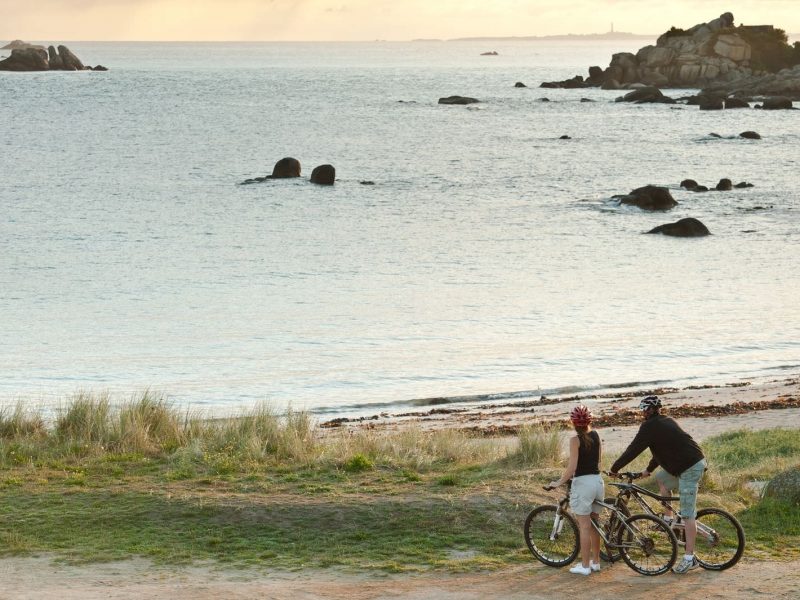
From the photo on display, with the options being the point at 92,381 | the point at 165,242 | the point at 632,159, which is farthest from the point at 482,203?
the point at 92,381

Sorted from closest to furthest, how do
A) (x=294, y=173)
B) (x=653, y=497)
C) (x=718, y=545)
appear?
(x=653, y=497)
(x=718, y=545)
(x=294, y=173)

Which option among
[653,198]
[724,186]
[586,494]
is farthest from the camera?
[724,186]

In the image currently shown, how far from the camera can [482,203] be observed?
6291cm

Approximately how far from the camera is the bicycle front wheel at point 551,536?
11.8 m

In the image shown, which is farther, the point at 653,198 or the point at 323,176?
the point at 323,176

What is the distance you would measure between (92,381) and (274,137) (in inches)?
3035

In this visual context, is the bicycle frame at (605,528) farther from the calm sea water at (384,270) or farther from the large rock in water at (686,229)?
the large rock in water at (686,229)

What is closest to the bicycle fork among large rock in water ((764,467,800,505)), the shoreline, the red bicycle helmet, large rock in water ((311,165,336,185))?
the red bicycle helmet

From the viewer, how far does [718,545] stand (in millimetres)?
12328

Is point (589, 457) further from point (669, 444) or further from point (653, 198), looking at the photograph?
point (653, 198)

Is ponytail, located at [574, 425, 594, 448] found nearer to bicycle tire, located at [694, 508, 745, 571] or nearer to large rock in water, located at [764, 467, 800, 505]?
bicycle tire, located at [694, 508, 745, 571]

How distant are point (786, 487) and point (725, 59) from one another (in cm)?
14197

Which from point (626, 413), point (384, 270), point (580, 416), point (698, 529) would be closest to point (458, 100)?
point (384, 270)

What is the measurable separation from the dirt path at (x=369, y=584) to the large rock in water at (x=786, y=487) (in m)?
2.23
